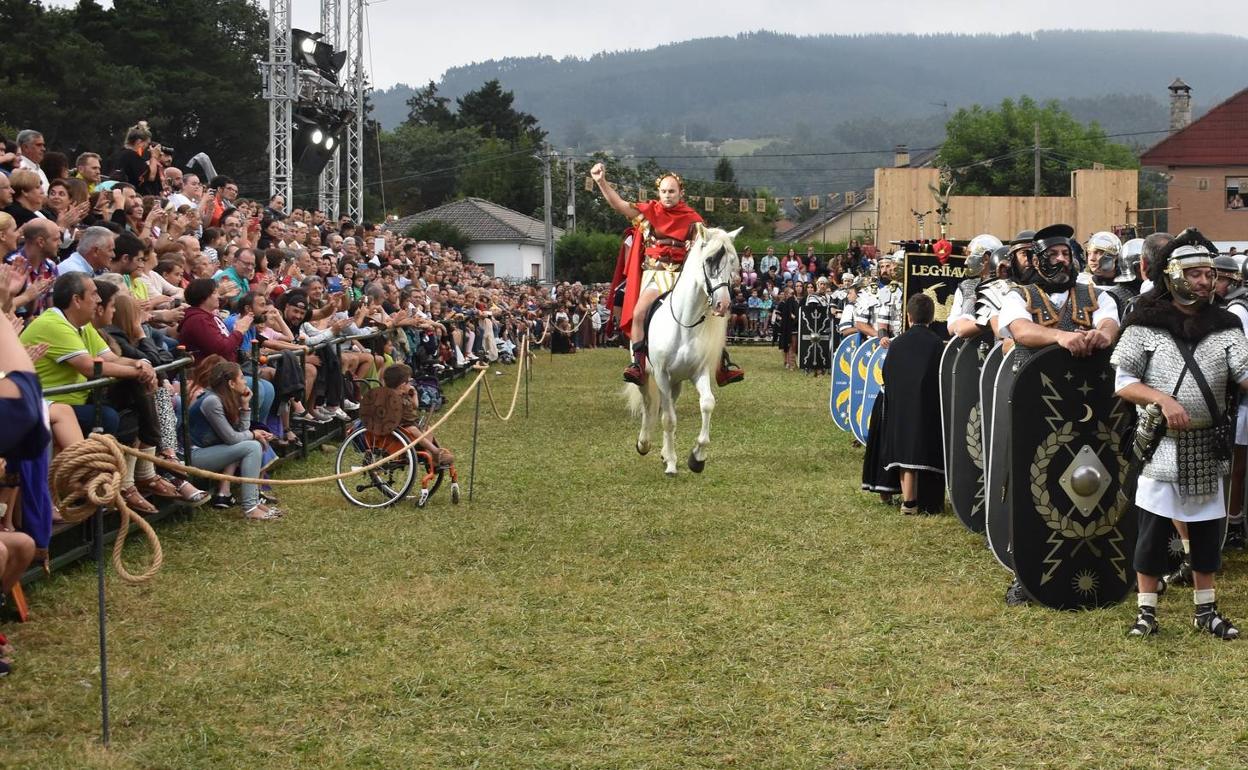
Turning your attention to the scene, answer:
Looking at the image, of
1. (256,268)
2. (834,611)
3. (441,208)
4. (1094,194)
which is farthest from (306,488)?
(441,208)

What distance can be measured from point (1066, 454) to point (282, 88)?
89.4 feet

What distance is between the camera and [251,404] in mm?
11414

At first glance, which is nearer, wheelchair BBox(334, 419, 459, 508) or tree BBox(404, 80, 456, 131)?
wheelchair BBox(334, 419, 459, 508)

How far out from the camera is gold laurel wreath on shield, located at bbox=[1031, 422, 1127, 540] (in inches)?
280

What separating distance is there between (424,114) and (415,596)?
104303 mm

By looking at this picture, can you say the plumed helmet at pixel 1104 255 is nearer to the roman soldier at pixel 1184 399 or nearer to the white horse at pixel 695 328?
the roman soldier at pixel 1184 399

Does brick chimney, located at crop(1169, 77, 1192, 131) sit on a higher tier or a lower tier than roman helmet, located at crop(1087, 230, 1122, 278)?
higher

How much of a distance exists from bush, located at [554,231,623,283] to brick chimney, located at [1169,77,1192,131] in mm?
30802

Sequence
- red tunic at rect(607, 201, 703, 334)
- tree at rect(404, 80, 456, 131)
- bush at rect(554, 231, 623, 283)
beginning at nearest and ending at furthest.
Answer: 1. red tunic at rect(607, 201, 703, 334)
2. bush at rect(554, 231, 623, 283)
3. tree at rect(404, 80, 456, 131)

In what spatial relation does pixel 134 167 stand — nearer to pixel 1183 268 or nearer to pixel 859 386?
pixel 859 386

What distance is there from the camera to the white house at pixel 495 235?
3137 inches

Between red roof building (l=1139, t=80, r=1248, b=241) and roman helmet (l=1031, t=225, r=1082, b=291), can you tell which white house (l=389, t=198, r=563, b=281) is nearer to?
red roof building (l=1139, t=80, r=1248, b=241)

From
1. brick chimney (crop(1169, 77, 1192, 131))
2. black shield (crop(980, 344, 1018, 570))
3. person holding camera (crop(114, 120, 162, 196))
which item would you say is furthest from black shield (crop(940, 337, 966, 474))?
brick chimney (crop(1169, 77, 1192, 131))

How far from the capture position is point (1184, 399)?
6602 millimetres
